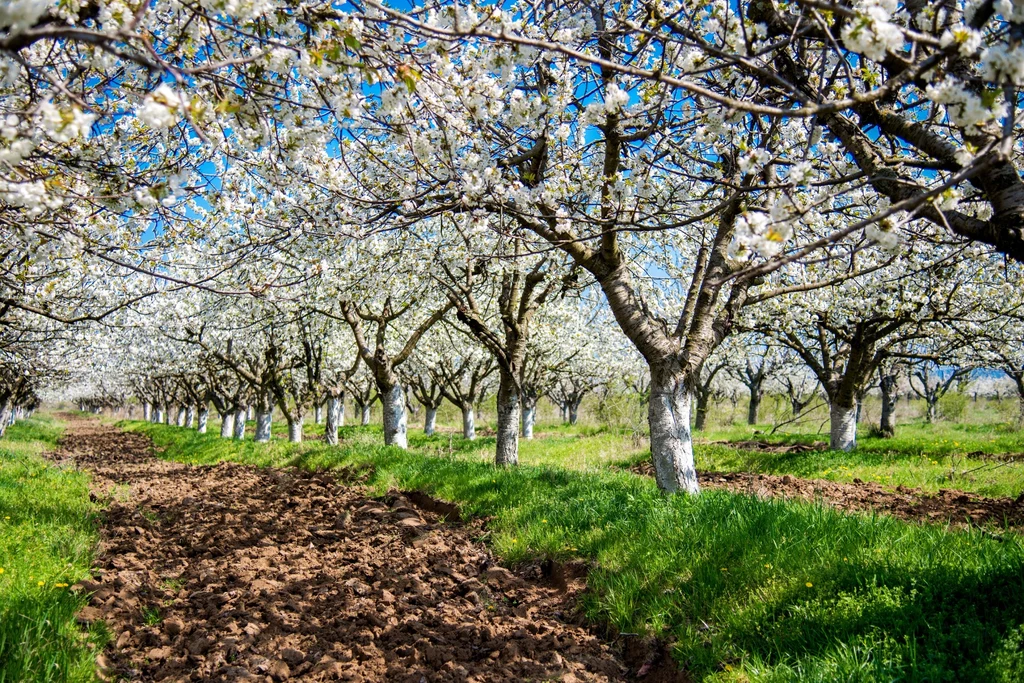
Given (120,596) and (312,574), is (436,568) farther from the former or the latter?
(120,596)

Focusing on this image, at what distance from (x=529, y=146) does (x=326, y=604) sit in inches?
201

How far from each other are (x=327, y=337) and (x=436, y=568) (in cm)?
1562

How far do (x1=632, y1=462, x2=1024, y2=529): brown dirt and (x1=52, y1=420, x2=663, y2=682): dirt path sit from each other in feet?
10.5

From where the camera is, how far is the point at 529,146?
6820 mm

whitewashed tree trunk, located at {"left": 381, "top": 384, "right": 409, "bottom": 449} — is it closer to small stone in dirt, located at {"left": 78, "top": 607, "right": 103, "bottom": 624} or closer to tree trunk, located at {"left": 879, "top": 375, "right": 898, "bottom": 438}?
small stone in dirt, located at {"left": 78, "top": 607, "right": 103, "bottom": 624}

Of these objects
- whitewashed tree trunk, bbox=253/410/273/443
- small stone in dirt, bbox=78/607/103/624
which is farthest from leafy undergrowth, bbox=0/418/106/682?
whitewashed tree trunk, bbox=253/410/273/443

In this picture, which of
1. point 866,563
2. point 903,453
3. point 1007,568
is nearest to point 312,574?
point 866,563

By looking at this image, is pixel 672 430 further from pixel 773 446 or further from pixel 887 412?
pixel 887 412

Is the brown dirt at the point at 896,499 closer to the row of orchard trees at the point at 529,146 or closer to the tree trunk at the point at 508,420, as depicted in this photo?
the row of orchard trees at the point at 529,146

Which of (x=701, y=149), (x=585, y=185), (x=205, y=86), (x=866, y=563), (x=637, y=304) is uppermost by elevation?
(x=701, y=149)

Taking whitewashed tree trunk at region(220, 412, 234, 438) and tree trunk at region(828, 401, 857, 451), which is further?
whitewashed tree trunk at region(220, 412, 234, 438)

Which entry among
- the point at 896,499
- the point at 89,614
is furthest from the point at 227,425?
the point at 896,499

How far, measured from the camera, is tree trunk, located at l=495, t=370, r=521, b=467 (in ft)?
35.4

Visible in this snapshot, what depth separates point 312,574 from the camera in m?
5.84
